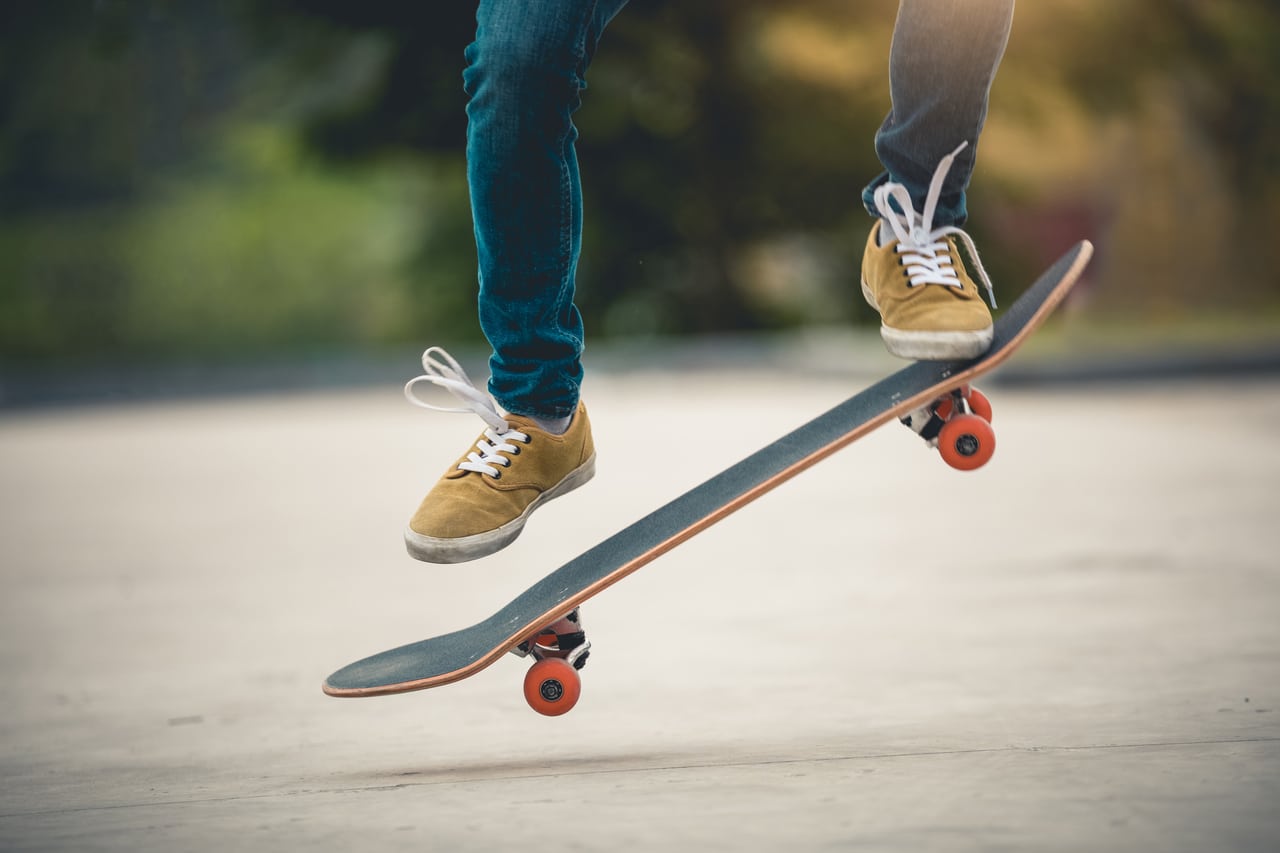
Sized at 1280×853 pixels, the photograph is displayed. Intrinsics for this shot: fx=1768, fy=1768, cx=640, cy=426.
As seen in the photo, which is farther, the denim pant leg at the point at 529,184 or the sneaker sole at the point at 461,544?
the sneaker sole at the point at 461,544

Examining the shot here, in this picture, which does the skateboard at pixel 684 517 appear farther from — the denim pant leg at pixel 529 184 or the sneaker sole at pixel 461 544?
the denim pant leg at pixel 529 184

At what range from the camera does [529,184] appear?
2.92m

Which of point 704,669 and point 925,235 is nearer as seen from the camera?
point 925,235

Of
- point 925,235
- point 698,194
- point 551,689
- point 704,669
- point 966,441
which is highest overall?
point 698,194

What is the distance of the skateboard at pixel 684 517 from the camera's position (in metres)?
3.02

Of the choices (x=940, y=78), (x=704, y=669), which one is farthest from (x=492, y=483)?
(x=704, y=669)

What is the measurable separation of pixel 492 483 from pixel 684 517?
1.11 feet

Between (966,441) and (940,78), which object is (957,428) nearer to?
(966,441)

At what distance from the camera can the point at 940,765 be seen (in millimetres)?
2889

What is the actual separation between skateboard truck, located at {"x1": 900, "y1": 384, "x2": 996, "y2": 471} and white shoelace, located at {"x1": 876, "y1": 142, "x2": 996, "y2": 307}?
0.22 m

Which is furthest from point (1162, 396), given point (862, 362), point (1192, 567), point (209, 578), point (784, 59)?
point (784, 59)

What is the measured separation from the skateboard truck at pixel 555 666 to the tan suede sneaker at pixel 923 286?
76cm

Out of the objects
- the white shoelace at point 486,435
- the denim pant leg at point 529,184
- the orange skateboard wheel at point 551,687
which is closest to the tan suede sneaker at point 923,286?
the denim pant leg at point 529,184

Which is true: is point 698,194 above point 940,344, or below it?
above
